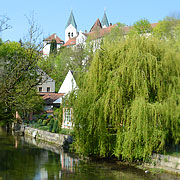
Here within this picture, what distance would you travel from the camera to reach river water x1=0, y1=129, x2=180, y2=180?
43.1ft

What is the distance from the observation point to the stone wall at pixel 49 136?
21.3 meters

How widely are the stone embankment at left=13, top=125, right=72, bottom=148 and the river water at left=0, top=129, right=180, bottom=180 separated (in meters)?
1.23

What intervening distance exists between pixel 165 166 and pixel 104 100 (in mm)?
4470

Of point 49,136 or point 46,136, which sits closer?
point 49,136

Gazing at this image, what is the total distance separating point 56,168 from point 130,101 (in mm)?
5318

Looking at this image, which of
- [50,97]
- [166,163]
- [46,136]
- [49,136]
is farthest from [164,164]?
[50,97]

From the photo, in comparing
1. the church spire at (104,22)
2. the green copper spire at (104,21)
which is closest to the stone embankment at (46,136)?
the church spire at (104,22)

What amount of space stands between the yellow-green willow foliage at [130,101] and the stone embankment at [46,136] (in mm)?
5475

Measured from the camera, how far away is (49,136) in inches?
939

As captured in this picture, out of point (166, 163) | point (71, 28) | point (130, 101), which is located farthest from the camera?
point (71, 28)

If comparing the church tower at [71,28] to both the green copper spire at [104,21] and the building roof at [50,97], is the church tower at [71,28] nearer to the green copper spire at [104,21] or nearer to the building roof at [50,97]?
the green copper spire at [104,21]

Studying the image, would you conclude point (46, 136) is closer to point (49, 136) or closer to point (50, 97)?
point (49, 136)

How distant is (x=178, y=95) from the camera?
46.3 feet

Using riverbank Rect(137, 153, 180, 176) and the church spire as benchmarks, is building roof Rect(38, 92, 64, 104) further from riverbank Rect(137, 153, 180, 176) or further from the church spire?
the church spire
